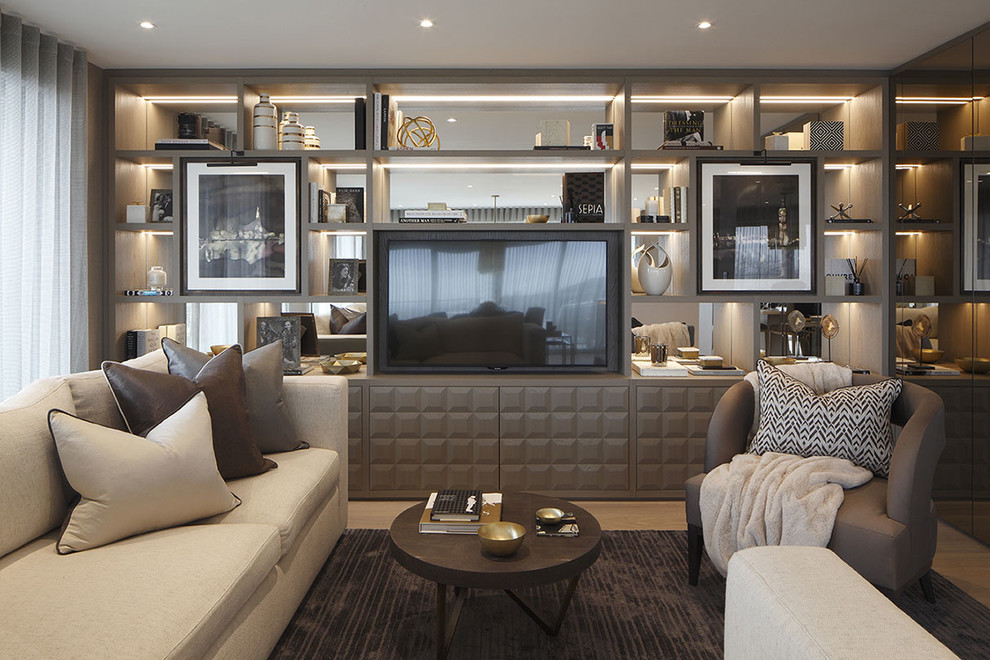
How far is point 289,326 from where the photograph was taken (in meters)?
4.14

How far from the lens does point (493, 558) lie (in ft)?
A: 6.91

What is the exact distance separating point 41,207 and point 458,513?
2.75 metres

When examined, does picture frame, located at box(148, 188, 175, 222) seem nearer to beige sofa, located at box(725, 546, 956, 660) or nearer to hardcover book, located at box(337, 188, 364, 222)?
hardcover book, located at box(337, 188, 364, 222)

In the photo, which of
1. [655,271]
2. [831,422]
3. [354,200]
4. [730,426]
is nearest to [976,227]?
[831,422]

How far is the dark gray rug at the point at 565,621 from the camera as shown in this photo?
7.57 ft

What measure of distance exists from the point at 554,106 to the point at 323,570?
3.02 metres

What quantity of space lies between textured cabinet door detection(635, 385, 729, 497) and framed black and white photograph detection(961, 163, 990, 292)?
4.40 ft

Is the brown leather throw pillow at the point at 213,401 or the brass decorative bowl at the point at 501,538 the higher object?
the brown leather throw pillow at the point at 213,401

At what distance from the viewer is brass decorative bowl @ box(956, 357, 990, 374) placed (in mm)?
3353

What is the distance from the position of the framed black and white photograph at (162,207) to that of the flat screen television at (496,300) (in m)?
1.30

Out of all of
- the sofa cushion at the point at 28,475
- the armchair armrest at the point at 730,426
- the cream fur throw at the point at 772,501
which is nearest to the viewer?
the sofa cushion at the point at 28,475

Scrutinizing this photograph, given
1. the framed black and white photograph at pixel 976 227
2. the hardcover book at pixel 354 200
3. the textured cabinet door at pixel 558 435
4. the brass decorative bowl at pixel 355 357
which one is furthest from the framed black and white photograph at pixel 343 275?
the framed black and white photograph at pixel 976 227

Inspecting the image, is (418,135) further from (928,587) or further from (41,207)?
(928,587)

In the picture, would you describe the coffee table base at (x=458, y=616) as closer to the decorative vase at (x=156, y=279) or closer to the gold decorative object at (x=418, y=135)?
the gold decorative object at (x=418, y=135)
